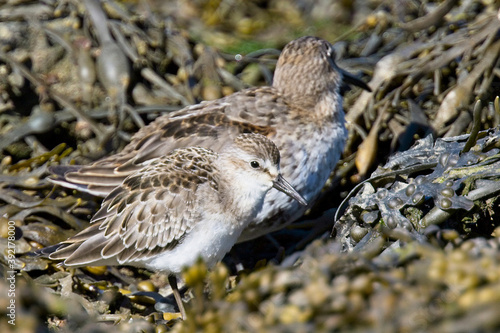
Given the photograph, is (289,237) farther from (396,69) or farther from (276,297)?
(276,297)

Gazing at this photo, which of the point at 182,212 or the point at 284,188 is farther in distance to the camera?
the point at 284,188

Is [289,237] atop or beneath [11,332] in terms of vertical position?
beneath

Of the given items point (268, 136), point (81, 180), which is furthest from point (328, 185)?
point (81, 180)

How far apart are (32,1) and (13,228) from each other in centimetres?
298

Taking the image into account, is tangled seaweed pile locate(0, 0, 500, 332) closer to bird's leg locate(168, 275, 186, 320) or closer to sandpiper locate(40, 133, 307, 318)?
bird's leg locate(168, 275, 186, 320)

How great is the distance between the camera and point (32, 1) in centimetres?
A: 643

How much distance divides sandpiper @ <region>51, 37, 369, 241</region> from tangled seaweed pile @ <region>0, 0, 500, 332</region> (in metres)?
0.28

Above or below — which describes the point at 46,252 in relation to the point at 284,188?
below

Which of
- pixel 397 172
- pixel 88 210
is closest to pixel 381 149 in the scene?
pixel 397 172

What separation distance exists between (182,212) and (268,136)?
34.3 inches

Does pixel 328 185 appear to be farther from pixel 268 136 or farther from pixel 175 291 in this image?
pixel 175 291

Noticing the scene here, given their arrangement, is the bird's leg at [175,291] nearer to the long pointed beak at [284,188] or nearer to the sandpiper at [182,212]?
the sandpiper at [182,212]

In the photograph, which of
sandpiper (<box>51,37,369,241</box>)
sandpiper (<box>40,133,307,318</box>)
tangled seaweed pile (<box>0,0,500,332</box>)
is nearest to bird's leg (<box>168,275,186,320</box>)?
sandpiper (<box>40,133,307,318</box>)

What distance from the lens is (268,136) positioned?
430cm
